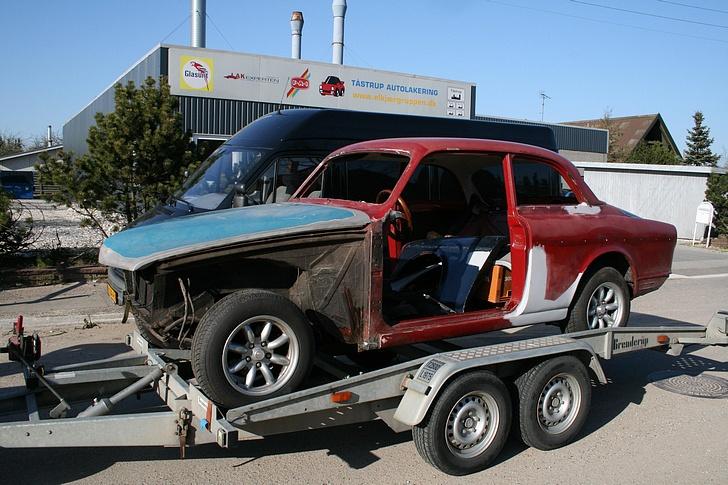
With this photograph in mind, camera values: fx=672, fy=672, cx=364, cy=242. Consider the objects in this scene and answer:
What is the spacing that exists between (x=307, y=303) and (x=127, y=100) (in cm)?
812

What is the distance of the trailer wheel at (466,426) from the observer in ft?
14.4

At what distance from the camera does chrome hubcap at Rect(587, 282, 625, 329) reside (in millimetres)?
5973

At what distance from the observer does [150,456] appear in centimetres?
472

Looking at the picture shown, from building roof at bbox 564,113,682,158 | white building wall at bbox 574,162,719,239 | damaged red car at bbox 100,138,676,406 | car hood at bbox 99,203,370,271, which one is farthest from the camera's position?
building roof at bbox 564,113,682,158

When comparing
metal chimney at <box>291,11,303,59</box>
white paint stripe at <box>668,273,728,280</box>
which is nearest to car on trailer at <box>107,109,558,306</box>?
white paint stripe at <box>668,273,728,280</box>

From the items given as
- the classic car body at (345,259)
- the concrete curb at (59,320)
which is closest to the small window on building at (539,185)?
the classic car body at (345,259)

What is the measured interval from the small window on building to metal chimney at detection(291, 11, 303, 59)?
29.5 metres

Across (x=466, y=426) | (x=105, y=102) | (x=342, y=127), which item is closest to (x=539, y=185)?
(x=466, y=426)

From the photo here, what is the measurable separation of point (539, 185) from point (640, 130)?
145ft

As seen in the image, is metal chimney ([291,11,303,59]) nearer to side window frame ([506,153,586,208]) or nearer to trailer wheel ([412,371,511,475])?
side window frame ([506,153,586,208])

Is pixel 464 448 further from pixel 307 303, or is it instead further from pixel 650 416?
pixel 650 416

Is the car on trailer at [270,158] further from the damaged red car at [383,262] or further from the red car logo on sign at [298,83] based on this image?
the red car logo on sign at [298,83]

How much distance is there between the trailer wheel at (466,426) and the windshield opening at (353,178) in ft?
6.20

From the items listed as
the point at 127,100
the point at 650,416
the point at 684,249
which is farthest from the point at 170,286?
the point at 684,249
